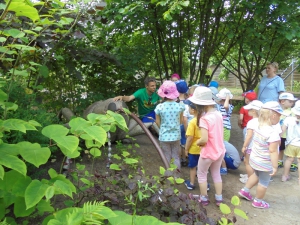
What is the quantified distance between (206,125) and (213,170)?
0.65m

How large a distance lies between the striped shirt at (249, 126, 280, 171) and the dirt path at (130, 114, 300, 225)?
55 centimetres

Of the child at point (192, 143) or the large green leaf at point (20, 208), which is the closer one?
the large green leaf at point (20, 208)

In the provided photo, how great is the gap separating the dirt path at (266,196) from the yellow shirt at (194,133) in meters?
0.55

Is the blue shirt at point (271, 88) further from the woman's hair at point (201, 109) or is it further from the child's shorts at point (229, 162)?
the woman's hair at point (201, 109)

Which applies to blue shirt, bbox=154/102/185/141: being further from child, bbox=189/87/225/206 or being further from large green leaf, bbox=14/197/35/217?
large green leaf, bbox=14/197/35/217

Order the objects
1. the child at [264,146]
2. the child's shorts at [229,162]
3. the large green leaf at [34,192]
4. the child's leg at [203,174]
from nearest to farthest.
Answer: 1. the large green leaf at [34,192]
2. the child at [264,146]
3. the child's leg at [203,174]
4. the child's shorts at [229,162]

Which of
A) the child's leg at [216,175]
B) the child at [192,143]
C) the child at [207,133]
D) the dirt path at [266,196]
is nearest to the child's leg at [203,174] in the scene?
the child at [207,133]

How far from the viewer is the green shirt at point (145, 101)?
16.3ft

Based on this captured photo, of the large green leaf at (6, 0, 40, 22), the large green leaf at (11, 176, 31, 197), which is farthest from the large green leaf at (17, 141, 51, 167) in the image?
the large green leaf at (6, 0, 40, 22)

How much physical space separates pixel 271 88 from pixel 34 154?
17.3 feet

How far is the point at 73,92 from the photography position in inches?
224

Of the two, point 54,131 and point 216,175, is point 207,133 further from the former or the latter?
point 54,131

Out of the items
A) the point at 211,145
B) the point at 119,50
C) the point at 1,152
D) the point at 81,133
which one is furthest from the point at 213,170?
the point at 119,50

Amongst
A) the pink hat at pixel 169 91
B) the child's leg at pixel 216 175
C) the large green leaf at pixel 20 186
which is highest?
the pink hat at pixel 169 91
